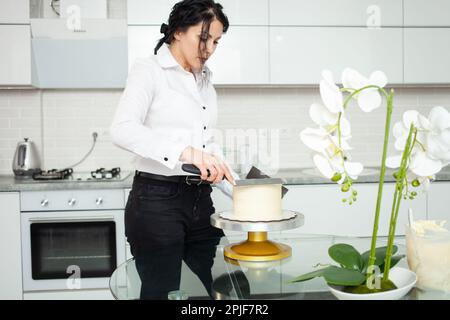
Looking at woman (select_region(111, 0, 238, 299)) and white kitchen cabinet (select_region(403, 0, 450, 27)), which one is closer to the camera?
woman (select_region(111, 0, 238, 299))

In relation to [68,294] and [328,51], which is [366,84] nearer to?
[328,51]

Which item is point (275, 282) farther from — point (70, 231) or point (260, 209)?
point (70, 231)

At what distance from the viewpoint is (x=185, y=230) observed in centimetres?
185

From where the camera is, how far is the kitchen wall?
11.6 ft

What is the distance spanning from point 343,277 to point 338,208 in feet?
7.13

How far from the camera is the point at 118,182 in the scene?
2.94m

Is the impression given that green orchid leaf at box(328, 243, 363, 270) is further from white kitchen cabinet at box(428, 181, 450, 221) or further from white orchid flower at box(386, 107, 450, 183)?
white kitchen cabinet at box(428, 181, 450, 221)

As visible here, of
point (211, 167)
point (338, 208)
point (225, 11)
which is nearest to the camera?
point (211, 167)

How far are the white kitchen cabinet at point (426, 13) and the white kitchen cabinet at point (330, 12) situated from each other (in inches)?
3.9

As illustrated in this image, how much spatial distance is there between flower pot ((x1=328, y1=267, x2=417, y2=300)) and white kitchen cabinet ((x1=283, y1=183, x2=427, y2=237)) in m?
2.00

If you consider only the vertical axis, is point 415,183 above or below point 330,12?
below

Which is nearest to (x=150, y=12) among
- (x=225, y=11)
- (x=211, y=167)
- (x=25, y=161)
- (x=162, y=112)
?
(x=225, y=11)

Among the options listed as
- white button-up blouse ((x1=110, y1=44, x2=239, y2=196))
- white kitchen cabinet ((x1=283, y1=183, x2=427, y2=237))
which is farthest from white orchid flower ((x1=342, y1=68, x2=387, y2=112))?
white kitchen cabinet ((x1=283, y1=183, x2=427, y2=237))

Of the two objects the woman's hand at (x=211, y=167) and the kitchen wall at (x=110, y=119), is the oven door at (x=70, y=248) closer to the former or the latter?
the kitchen wall at (x=110, y=119)
